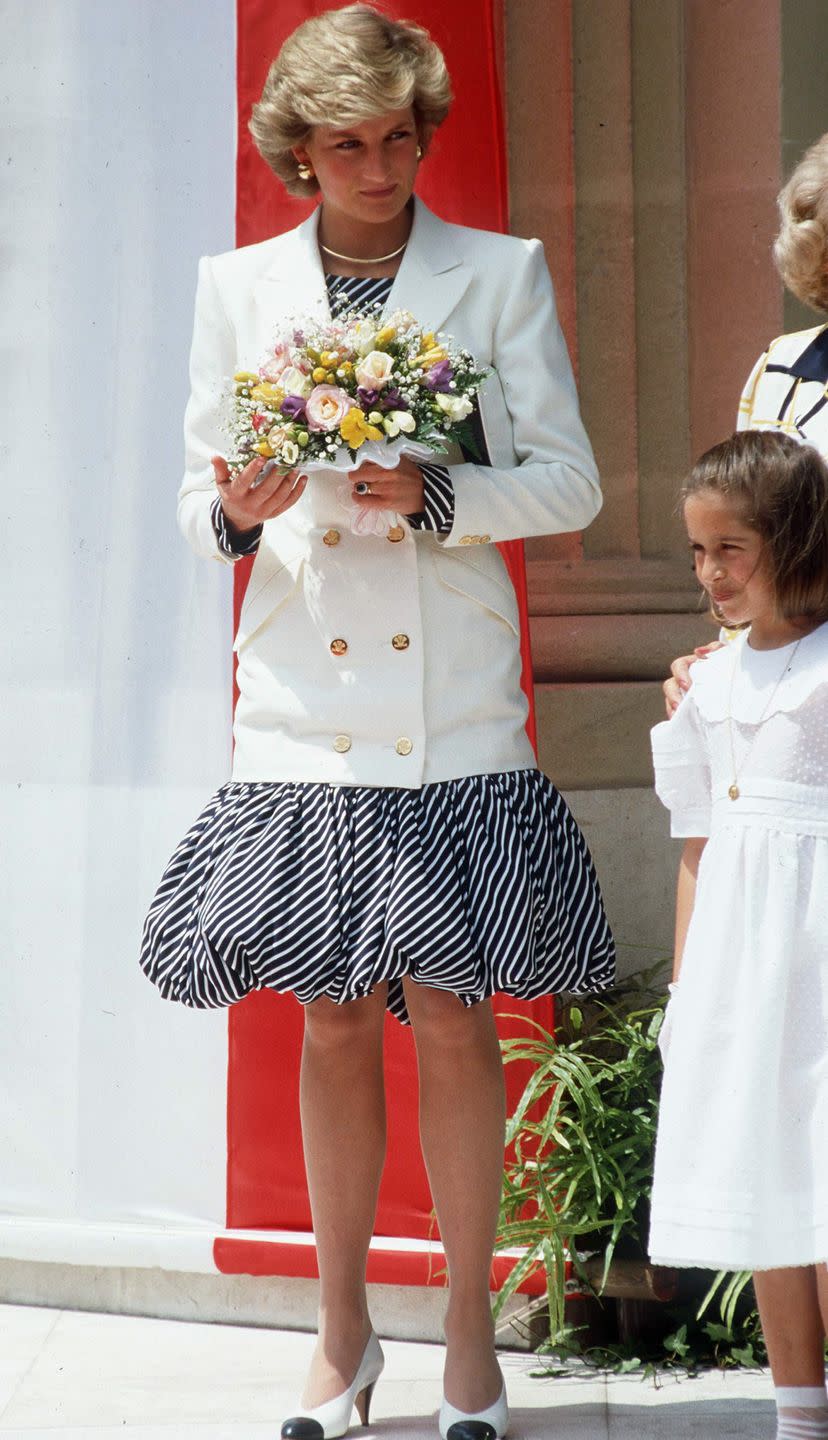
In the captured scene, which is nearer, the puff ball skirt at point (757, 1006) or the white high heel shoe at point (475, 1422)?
the puff ball skirt at point (757, 1006)

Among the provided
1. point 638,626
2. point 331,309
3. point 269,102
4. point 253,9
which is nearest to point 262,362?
point 331,309

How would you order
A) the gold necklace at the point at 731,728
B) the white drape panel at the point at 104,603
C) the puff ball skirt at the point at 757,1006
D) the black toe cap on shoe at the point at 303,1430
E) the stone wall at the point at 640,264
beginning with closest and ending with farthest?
the puff ball skirt at the point at 757,1006
the gold necklace at the point at 731,728
the black toe cap on shoe at the point at 303,1430
the white drape panel at the point at 104,603
the stone wall at the point at 640,264

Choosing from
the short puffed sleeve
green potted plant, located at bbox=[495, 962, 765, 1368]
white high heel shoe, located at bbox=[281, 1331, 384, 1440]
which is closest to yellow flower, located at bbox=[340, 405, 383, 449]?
the short puffed sleeve

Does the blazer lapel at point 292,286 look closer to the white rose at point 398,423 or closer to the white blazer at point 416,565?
the white blazer at point 416,565

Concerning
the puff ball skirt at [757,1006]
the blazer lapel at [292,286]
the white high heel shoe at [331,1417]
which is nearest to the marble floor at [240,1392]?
the white high heel shoe at [331,1417]

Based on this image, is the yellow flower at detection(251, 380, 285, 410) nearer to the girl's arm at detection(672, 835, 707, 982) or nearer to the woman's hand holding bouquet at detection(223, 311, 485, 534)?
the woman's hand holding bouquet at detection(223, 311, 485, 534)

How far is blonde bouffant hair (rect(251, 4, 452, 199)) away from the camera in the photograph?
2850 millimetres

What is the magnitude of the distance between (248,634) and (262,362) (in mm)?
443

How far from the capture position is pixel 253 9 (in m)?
3.45

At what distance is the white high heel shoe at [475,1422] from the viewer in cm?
284

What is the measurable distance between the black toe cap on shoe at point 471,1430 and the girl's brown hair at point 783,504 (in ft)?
4.18

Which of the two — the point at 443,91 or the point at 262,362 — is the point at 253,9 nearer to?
the point at 443,91

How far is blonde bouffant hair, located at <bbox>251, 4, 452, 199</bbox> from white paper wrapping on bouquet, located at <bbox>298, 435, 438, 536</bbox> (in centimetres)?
52

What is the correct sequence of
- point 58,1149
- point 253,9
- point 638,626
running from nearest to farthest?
point 253,9 < point 58,1149 < point 638,626
